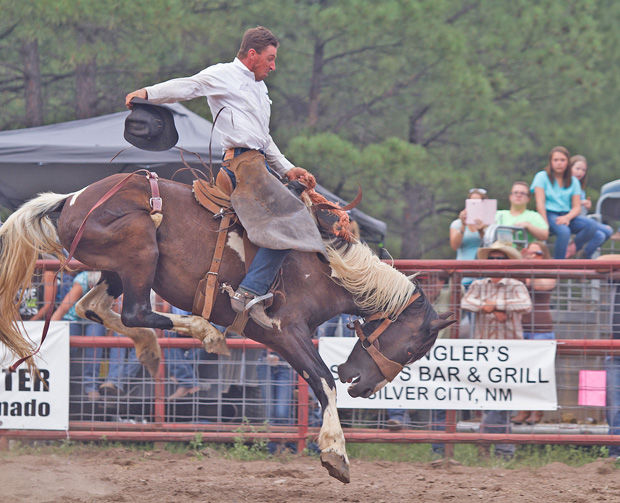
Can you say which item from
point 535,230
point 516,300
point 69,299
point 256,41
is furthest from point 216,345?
point 535,230

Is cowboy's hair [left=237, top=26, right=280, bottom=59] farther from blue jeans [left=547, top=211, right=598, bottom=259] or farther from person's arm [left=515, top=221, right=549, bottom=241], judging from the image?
blue jeans [left=547, top=211, right=598, bottom=259]

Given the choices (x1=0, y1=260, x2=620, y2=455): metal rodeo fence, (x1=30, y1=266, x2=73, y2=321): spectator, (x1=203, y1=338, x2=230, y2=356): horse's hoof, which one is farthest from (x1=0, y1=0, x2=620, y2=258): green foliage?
(x1=203, y1=338, x2=230, y2=356): horse's hoof

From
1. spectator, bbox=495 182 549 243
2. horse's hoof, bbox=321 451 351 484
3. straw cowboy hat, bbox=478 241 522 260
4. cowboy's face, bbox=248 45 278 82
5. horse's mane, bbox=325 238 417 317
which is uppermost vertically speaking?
cowboy's face, bbox=248 45 278 82

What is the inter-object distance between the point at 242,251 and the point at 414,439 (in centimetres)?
269

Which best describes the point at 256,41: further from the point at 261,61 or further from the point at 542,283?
the point at 542,283

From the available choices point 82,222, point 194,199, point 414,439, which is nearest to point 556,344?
point 414,439

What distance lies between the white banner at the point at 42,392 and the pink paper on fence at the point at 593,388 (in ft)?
13.8

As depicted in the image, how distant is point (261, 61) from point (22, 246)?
75.1 inches

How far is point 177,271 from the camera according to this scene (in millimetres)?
6109

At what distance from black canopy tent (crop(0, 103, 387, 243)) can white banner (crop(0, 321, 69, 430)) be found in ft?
7.70

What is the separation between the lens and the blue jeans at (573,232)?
9.71 m

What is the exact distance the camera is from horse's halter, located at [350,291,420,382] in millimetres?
6562

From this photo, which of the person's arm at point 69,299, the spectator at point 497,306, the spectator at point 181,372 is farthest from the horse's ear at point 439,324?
the person's arm at point 69,299

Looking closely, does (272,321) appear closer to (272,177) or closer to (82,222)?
(272,177)
